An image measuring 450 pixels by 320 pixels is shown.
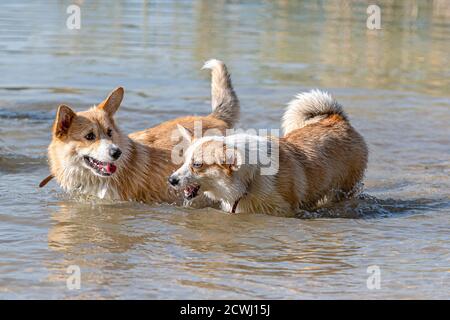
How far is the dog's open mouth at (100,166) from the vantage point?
6.16 meters

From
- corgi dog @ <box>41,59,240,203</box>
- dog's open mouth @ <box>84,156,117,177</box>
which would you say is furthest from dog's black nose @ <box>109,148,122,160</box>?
dog's open mouth @ <box>84,156,117,177</box>

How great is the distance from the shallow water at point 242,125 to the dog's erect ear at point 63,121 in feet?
2.02

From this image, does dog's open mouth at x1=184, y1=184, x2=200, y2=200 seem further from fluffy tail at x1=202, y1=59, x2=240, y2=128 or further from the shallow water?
fluffy tail at x1=202, y1=59, x2=240, y2=128

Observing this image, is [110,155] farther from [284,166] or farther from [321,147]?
[321,147]

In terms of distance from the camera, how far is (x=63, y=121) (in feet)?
20.0

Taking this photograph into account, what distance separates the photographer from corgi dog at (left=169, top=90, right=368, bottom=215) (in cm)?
609

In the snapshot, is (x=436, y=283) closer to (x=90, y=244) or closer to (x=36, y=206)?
(x=90, y=244)

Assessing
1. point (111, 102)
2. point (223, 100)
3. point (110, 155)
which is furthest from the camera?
point (223, 100)

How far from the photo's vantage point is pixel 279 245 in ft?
18.7

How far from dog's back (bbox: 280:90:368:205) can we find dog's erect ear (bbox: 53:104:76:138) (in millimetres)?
1541

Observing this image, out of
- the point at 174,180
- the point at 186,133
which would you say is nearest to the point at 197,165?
the point at 174,180

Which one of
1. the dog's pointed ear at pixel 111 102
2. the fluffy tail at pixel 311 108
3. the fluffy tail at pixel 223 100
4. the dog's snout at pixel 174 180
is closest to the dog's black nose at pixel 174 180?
the dog's snout at pixel 174 180

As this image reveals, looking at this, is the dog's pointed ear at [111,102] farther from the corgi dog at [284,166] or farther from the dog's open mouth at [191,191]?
the dog's open mouth at [191,191]

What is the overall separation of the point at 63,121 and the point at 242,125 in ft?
13.2
